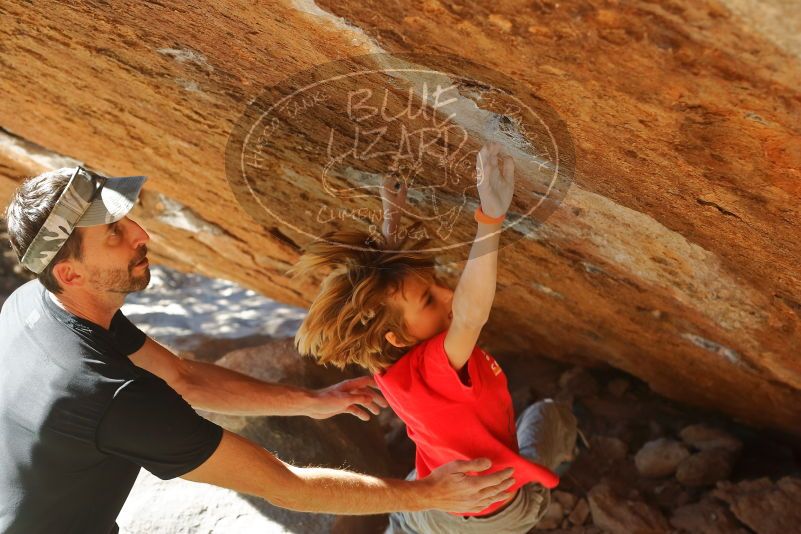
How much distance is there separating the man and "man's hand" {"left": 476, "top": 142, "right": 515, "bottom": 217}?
30.5 inches

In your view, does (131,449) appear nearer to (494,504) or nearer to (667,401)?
(494,504)

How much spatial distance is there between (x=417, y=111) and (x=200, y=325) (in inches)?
134

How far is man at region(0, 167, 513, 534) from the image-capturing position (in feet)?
6.72

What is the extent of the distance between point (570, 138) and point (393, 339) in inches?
30.8

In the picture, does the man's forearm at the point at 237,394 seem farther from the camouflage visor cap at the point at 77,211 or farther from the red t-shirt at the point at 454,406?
the camouflage visor cap at the point at 77,211

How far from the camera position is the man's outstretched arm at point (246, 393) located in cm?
270

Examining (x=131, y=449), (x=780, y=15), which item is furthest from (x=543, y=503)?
(x=780, y=15)

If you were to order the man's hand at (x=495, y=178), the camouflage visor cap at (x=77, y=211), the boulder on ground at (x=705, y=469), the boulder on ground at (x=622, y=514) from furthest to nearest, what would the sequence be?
the boulder on ground at (x=705, y=469) → the boulder on ground at (x=622, y=514) → the camouflage visor cap at (x=77, y=211) → the man's hand at (x=495, y=178)

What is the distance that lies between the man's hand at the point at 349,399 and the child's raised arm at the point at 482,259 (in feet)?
1.99

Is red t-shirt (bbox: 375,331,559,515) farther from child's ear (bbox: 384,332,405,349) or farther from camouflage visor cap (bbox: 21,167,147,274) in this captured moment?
camouflage visor cap (bbox: 21,167,147,274)

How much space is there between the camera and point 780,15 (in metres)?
1.20

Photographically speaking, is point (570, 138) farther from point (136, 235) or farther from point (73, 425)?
point (73, 425)

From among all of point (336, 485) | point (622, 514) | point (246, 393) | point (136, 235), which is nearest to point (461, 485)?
point (336, 485)

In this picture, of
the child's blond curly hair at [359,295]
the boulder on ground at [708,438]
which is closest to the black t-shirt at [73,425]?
the child's blond curly hair at [359,295]
